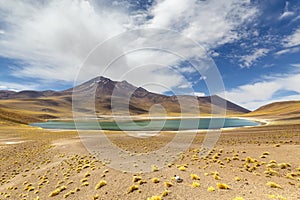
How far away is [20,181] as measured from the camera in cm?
2045

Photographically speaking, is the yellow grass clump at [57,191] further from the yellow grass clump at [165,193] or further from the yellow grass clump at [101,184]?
the yellow grass clump at [165,193]

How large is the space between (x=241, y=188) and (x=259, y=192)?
105 centimetres

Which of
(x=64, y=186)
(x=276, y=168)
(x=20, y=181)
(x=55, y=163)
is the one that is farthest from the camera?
(x=55, y=163)

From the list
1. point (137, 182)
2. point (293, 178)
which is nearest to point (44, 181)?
point (137, 182)

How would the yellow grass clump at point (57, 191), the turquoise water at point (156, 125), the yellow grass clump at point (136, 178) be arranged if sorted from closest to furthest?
the yellow grass clump at point (136, 178) < the yellow grass clump at point (57, 191) < the turquoise water at point (156, 125)

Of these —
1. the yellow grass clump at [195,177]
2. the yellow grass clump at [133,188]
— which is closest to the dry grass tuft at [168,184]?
the yellow grass clump at [133,188]

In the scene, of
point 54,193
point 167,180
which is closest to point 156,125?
point 54,193

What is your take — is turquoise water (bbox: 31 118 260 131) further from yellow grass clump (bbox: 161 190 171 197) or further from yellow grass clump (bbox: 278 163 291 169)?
yellow grass clump (bbox: 161 190 171 197)

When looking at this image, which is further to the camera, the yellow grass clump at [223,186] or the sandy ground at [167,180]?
the yellow grass clump at [223,186]

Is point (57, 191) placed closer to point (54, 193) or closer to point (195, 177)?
point (54, 193)

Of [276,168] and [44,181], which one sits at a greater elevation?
[276,168]

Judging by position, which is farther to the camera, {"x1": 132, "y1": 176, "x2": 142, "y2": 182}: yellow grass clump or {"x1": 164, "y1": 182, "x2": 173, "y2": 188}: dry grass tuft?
{"x1": 132, "y1": 176, "x2": 142, "y2": 182}: yellow grass clump

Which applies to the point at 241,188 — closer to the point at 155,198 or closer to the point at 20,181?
the point at 155,198

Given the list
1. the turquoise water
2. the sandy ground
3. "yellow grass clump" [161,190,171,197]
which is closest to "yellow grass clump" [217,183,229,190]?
the sandy ground
